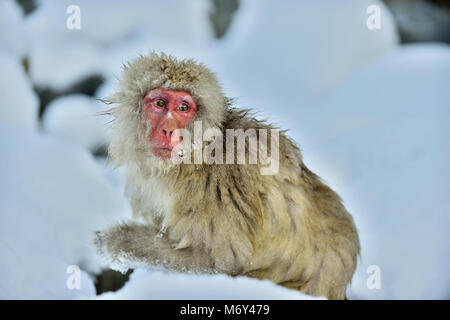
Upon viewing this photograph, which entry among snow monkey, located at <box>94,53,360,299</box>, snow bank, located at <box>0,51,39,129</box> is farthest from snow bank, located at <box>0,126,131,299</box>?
snow monkey, located at <box>94,53,360,299</box>

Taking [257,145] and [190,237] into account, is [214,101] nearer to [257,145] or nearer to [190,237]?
[257,145]

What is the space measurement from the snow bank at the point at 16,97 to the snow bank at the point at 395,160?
7.27ft

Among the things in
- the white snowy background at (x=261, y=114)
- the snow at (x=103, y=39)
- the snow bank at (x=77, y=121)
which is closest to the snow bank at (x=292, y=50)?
the white snowy background at (x=261, y=114)

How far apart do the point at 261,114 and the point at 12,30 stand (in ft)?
7.15

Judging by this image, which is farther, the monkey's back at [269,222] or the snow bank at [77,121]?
the snow bank at [77,121]

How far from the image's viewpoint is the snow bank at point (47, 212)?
260 centimetres

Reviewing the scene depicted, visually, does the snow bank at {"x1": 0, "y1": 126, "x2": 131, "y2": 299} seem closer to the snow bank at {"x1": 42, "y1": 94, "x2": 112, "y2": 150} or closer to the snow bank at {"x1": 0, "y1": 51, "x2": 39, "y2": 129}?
the snow bank at {"x1": 0, "y1": 51, "x2": 39, "y2": 129}

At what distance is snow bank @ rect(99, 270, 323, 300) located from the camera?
2359mm

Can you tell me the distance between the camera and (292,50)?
200 inches

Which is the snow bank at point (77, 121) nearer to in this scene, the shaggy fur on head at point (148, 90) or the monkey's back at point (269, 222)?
the shaggy fur on head at point (148, 90)

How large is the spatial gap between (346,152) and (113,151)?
7.09 ft

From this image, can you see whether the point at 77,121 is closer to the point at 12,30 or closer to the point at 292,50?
the point at 12,30

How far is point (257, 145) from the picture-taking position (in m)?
2.60
